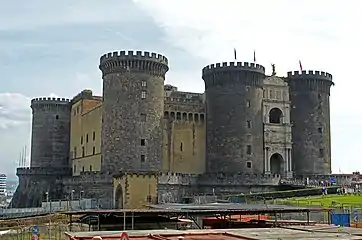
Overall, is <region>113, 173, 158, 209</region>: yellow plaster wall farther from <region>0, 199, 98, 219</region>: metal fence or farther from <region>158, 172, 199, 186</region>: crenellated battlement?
<region>0, 199, 98, 219</region>: metal fence

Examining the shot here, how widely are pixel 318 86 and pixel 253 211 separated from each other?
44414 millimetres

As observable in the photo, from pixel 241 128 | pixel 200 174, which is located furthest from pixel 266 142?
pixel 200 174

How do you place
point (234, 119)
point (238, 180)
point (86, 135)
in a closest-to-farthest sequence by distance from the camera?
point (238, 180), point (234, 119), point (86, 135)

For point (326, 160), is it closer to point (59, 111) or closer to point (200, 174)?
point (200, 174)

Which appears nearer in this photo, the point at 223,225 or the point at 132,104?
the point at 223,225

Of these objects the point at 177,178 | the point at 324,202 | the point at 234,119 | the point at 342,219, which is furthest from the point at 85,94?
the point at 342,219

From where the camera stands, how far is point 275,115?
65375mm

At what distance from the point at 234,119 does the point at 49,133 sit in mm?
27407

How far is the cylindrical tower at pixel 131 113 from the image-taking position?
55.6m

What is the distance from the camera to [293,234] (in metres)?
13.9

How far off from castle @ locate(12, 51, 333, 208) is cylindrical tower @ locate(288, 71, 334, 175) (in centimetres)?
12

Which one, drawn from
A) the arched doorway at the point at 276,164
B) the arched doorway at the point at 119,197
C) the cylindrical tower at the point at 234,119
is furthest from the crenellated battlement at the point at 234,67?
the arched doorway at the point at 119,197

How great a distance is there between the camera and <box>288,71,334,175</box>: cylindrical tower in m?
64.9

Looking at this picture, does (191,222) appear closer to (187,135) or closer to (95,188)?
(95,188)
